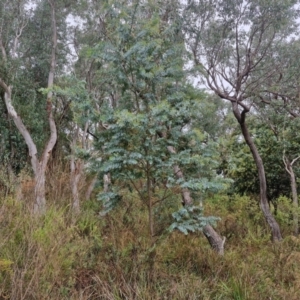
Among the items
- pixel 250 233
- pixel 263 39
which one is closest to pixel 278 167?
pixel 250 233

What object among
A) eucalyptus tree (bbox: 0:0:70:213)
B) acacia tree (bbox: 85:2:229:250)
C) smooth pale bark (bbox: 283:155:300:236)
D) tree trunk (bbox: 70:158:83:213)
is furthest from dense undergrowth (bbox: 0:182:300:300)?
eucalyptus tree (bbox: 0:0:70:213)

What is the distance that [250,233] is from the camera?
5750mm

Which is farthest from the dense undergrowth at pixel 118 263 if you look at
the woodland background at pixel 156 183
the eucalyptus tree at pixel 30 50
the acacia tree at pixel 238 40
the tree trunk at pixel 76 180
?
the eucalyptus tree at pixel 30 50

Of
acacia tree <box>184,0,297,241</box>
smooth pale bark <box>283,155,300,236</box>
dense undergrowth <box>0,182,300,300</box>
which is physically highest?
acacia tree <box>184,0,297,241</box>

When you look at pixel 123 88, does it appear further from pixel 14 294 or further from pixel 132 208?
pixel 14 294

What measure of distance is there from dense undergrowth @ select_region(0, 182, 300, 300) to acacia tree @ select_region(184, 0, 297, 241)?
7.34 feet

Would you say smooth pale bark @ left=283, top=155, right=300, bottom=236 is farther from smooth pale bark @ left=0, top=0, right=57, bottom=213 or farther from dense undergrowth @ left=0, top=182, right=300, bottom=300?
smooth pale bark @ left=0, top=0, right=57, bottom=213

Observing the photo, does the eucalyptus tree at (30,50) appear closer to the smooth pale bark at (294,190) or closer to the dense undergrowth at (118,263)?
the dense undergrowth at (118,263)

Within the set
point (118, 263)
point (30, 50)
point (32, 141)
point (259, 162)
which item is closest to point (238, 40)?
point (259, 162)

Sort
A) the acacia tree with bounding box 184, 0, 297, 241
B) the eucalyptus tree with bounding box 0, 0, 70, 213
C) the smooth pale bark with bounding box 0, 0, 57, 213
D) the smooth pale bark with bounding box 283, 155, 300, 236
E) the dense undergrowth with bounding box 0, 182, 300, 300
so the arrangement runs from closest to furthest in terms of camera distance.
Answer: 1. the dense undergrowth with bounding box 0, 182, 300, 300
2. the smooth pale bark with bounding box 0, 0, 57, 213
3. the acacia tree with bounding box 184, 0, 297, 241
4. the smooth pale bark with bounding box 283, 155, 300, 236
5. the eucalyptus tree with bounding box 0, 0, 70, 213

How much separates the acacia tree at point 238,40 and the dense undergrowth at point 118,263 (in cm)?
224

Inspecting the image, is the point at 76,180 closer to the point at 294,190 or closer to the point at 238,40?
the point at 238,40

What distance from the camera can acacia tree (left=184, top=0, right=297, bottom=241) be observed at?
18.6 ft

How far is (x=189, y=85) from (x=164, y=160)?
1.10 metres
